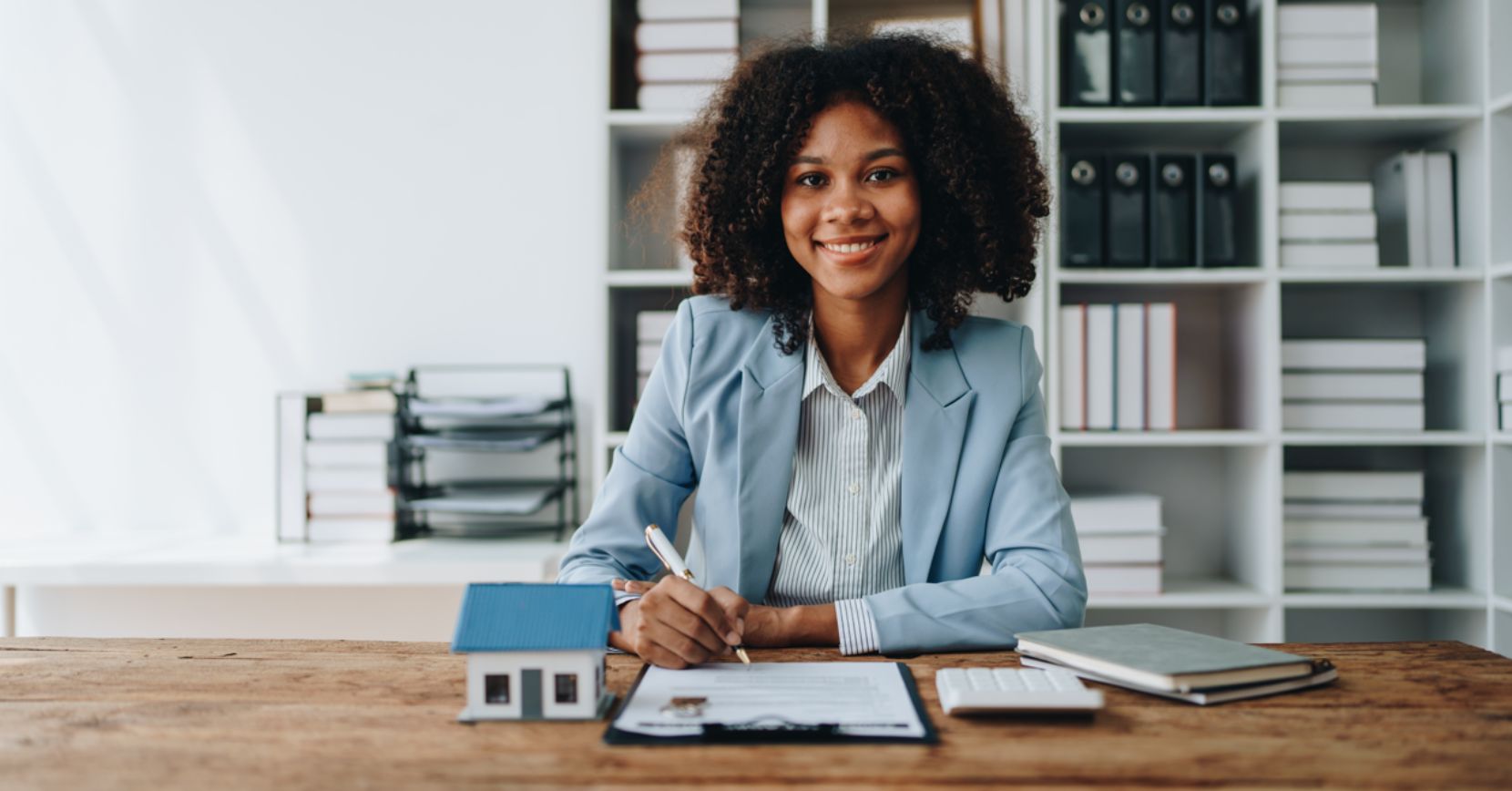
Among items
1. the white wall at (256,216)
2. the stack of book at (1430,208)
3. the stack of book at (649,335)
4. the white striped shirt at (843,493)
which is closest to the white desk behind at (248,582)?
the white wall at (256,216)

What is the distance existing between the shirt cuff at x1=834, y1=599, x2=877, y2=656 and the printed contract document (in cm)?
6

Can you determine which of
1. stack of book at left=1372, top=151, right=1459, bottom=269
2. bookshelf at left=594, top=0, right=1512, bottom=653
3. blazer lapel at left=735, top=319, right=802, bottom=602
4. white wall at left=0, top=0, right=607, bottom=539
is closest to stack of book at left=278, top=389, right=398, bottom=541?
white wall at left=0, top=0, right=607, bottom=539

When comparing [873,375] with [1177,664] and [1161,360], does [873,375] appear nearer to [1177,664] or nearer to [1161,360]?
[1177,664]

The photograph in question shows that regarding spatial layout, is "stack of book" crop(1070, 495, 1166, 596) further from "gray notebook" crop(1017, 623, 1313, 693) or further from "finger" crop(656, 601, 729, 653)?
"finger" crop(656, 601, 729, 653)

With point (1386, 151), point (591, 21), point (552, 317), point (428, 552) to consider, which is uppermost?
point (591, 21)

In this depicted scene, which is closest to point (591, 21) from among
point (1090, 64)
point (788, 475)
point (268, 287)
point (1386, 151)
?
point (268, 287)

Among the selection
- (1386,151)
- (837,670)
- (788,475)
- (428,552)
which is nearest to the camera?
(837,670)

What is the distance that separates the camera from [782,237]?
1616 millimetres

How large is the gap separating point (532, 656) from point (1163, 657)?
0.57 meters

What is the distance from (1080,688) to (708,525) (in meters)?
0.68

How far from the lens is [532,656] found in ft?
2.77

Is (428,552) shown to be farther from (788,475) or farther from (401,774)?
(401,774)

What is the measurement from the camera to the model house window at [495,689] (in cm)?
85

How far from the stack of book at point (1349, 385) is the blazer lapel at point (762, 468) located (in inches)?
56.0
